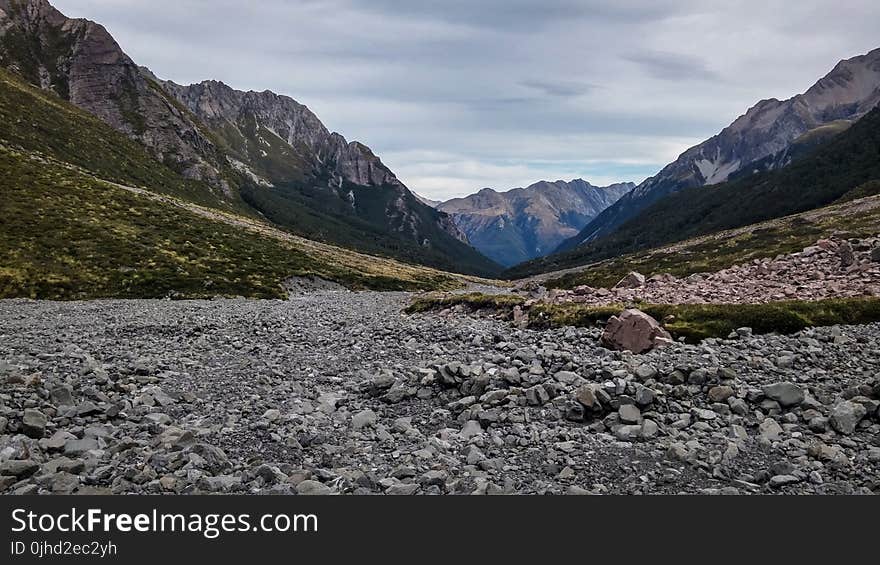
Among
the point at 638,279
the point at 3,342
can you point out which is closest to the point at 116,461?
the point at 3,342

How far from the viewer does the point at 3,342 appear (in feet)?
75.3

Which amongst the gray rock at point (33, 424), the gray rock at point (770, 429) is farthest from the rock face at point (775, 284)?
the gray rock at point (33, 424)

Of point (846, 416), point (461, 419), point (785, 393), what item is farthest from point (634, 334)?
point (461, 419)

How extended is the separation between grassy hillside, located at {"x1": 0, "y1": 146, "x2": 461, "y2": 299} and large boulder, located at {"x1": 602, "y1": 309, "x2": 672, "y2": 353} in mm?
48466

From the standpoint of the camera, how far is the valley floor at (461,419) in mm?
10344

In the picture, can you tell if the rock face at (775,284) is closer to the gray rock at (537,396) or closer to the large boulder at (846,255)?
the large boulder at (846,255)

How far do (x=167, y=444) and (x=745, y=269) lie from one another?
132 ft

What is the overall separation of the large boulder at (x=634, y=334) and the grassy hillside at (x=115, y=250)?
4847cm

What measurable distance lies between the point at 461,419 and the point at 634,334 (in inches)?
330

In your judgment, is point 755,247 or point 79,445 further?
point 755,247

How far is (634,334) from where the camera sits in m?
19.0

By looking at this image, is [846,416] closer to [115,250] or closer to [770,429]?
[770,429]

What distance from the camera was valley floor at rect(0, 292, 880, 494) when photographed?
10.3 m

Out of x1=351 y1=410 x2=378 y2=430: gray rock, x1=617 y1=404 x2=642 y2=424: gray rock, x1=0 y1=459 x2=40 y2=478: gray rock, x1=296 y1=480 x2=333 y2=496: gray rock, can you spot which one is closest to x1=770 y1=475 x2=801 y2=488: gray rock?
x1=617 y1=404 x2=642 y2=424: gray rock
